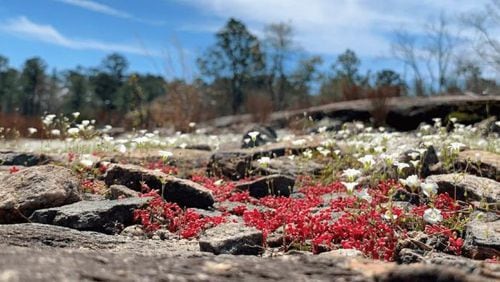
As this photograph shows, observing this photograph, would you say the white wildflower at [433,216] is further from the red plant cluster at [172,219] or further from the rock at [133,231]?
the rock at [133,231]

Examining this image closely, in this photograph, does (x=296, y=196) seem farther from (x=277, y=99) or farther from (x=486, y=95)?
(x=277, y=99)

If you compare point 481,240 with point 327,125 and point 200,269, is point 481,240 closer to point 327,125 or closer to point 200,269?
point 200,269

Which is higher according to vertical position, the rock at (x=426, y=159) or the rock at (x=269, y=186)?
the rock at (x=426, y=159)

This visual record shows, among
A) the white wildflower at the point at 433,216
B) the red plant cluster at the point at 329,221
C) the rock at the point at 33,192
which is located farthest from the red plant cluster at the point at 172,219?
the white wildflower at the point at 433,216

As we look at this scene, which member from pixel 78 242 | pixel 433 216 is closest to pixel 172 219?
pixel 78 242

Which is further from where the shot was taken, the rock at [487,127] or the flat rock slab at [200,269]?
the rock at [487,127]

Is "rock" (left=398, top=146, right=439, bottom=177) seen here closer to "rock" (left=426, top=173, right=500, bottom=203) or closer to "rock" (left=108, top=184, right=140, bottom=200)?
"rock" (left=426, top=173, right=500, bottom=203)

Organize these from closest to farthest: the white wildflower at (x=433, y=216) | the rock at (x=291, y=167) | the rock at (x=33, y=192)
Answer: the white wildflower at (x=433, y=216), the rock at (x=33, y=192), the rock at (x=291, y=167)
